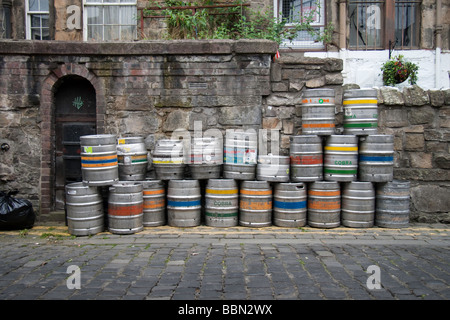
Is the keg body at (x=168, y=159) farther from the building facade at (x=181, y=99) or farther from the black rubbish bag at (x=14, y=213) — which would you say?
the black rubbish bag at (x=14, y=213)

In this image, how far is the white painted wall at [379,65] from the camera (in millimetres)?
10906

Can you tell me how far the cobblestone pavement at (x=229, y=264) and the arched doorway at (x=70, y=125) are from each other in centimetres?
112

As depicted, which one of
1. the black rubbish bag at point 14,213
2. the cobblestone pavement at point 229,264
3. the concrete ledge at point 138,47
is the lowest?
the cobblestone pavement at point 229,264

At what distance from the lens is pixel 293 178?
6414 mm

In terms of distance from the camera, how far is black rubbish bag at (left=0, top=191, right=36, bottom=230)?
6289 mm

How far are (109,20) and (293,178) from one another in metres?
7.27

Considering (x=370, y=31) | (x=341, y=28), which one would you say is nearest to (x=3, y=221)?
(x=341, y=28)

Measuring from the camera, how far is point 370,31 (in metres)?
11.3

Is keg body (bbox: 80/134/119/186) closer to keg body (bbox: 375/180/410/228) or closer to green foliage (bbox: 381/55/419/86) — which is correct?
keg body (bbox: 375/180/410/228)

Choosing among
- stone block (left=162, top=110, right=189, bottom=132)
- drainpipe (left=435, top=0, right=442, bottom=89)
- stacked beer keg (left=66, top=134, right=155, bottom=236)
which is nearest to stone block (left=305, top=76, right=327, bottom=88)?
stone block (left=162, top=110, right=189, bottom=132)


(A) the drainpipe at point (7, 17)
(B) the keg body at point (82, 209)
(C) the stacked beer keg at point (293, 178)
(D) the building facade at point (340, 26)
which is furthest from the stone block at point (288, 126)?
(A) the drainpipe at point (7, 17)

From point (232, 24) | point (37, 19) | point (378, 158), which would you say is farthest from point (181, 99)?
point (37, 19)

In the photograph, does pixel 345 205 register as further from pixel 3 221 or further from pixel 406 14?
pixel 406 14

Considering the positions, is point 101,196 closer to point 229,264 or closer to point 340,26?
point 229,264
